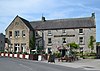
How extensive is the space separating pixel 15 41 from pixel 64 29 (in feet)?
43.1

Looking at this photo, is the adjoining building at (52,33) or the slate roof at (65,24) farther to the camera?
the slate roof at (65,24)

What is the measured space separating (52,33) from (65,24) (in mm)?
4075

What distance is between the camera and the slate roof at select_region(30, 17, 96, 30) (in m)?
58.5

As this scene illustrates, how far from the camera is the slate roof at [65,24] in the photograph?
192 ft

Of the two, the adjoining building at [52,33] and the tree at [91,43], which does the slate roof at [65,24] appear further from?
the tree at [91,43]

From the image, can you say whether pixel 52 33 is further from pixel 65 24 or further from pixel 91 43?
pixel 91 43

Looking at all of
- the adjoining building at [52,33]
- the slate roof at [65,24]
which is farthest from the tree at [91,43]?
the slate roof at [65,24]

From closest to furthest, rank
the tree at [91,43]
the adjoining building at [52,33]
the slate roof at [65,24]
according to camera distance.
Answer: the tree at [91,43] → the adjoining building at [52,33] → the slate roof at [65,24]

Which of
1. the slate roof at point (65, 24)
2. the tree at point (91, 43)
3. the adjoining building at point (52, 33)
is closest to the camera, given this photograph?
the tree at point (91, 43)

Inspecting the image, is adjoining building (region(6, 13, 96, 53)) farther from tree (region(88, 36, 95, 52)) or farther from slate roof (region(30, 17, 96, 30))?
tree (region(88, 36, 95, 52))

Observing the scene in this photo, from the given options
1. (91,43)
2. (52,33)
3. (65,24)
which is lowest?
(91,43)

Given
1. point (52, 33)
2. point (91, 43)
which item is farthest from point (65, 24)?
point (91, 43)

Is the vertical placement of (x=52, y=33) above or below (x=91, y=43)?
above

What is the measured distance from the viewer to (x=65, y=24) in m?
61.1
